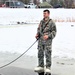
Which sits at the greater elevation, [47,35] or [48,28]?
[48,28]

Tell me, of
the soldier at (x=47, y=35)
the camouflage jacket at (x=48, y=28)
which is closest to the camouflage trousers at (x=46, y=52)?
the soldier at (x=47, y=35)

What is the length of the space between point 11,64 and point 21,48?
3.25 m

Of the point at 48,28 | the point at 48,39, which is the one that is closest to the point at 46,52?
the point at 48,39

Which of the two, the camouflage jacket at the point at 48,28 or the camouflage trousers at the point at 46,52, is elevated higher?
the camouflage jacket at the point at 48,28

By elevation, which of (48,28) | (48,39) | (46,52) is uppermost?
(48,28)

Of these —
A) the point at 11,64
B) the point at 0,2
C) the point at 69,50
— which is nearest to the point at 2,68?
the point at 11,64

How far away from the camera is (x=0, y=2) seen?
101 meters

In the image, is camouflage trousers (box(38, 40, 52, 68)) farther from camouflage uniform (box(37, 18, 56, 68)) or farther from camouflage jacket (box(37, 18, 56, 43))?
camouflage jacket (box(37, 18, 56, 43))

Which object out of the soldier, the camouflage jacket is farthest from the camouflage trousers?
the camouflage jacket

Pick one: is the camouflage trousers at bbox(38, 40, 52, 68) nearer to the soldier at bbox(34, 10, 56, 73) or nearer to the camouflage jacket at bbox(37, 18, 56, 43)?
the soldier at bbox(34, 10, 56, 73)

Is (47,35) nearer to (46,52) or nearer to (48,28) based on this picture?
(48,28)

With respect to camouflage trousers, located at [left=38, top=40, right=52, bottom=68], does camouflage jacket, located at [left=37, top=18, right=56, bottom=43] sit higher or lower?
higher

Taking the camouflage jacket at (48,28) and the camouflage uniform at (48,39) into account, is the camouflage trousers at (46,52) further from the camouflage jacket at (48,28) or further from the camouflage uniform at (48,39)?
the camouflage jacket at (48,28)

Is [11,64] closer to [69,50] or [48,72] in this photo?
[48,72]
